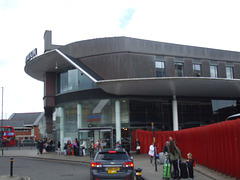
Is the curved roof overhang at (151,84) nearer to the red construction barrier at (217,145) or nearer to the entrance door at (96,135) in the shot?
the entrance door at (96,135)

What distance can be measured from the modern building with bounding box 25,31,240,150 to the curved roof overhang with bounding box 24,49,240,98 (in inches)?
3.7

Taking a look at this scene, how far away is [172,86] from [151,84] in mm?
2471

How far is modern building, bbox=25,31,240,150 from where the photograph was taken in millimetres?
29609

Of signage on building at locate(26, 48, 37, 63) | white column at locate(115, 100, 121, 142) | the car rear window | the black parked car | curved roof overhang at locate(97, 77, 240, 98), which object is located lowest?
the black parked car

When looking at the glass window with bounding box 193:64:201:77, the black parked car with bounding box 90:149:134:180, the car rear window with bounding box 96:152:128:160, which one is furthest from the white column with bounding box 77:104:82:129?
the black parked car with bounding box 90:149:134:180

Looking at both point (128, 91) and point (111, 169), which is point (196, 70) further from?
point (111, 169)

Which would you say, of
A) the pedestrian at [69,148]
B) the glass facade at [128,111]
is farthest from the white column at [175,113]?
the pedestrian at [69,148]

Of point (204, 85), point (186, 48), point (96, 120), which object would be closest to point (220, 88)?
point (204, 85)

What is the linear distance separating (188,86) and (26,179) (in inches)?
702

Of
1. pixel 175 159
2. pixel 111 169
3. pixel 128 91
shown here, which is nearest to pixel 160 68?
pixel 128 91

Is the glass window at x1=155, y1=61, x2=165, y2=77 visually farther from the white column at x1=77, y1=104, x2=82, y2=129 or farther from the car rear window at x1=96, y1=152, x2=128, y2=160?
the car rear window at x1=96, y1=152, x2=128, y2=160

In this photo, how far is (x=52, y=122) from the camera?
134 ft

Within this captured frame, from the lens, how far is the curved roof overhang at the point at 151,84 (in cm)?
2472

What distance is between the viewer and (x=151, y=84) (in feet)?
84.5
